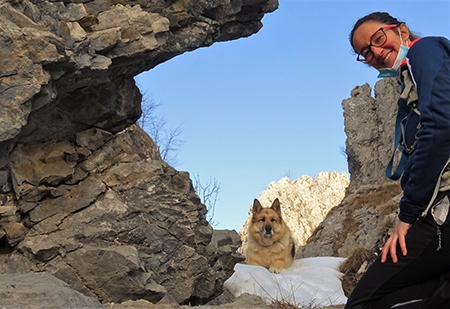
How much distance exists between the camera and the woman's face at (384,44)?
8.83 ft

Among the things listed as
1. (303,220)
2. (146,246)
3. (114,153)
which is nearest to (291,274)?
(146,246)

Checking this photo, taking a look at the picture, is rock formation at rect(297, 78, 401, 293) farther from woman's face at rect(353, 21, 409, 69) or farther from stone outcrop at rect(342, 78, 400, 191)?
woman's face at rect(353, 21, 409, 69)

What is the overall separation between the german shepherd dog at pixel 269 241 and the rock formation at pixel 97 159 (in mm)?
3700

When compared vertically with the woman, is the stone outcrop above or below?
above

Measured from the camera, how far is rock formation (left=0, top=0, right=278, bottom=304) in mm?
5195

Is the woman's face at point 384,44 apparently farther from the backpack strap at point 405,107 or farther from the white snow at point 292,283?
the white snow at point 292,283

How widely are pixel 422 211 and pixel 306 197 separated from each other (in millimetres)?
46642

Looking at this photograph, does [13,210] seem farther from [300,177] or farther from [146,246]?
[300,177]

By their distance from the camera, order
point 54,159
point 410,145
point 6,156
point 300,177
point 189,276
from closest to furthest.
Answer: point 410,145
point 6,156
point 54,159
point 189,276
point 300,177

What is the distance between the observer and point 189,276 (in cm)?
709

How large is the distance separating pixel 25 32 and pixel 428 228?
15.8 feet

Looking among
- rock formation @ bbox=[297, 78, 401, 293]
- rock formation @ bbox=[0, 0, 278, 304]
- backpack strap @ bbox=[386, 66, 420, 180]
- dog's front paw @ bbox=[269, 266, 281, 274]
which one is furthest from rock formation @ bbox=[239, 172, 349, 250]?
backpack strap @ bbox=[386, 66, 420, 180]

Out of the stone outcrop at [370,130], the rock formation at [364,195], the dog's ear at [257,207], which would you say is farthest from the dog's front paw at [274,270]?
the stone outcrop at [370,130]

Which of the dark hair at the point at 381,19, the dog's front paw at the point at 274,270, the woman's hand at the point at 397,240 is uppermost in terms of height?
the dark hair at the point at 381,19
